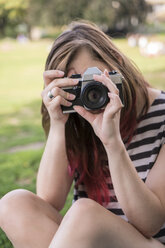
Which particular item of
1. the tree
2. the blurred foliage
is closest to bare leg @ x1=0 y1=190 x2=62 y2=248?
the blurred foliage

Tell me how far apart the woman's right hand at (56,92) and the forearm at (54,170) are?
11 cm

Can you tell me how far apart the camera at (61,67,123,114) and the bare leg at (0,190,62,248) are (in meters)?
0.42

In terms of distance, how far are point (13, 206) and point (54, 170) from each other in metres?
0.27

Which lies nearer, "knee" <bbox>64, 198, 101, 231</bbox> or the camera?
"knee" <bbox>64, 198, 101, 231</bbox>

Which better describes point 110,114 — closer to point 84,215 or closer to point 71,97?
point 71,97

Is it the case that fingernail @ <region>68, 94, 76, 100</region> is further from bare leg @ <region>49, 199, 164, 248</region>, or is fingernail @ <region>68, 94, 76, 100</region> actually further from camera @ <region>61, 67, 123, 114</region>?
bare leg @ <region>49, 199, 164, 248</region>

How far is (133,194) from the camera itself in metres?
1.36

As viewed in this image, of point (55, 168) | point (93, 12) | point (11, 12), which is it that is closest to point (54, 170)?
A: point (55, 168)

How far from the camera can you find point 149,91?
65.7 inches

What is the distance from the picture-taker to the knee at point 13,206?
152cm

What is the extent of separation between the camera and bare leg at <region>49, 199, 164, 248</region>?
128cm

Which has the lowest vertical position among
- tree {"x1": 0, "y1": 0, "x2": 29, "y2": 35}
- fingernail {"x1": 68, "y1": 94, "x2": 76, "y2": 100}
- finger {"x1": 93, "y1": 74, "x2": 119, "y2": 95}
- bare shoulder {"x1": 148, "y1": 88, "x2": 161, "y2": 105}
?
bare shoulder {"x1": 148, "y1": 88, "x2": 161, "y2": 105}

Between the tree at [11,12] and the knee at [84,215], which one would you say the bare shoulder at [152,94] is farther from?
the tree at [11,12]

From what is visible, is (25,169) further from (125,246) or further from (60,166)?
(125,246)
